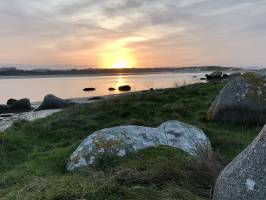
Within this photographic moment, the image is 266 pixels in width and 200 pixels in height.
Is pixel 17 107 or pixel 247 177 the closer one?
pixel 247 177

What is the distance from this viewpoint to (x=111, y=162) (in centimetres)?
709

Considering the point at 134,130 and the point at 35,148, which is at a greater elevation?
the point at 134,130

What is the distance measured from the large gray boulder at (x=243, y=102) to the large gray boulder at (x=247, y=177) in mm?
7862

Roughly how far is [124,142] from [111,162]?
21.2 inches

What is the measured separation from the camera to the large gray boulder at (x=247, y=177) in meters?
4.37

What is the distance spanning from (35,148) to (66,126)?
2.53m

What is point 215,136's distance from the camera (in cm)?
1003

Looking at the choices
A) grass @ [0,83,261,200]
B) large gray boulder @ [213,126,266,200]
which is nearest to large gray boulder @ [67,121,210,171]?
grass @ [0,83,261,200]

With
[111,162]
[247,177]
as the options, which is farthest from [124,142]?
[247,177]

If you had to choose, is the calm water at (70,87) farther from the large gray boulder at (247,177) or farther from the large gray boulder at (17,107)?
the large gray boulder at (247,177)

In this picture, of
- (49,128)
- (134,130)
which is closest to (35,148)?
(49,128)

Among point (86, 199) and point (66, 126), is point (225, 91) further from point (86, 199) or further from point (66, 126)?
point (86, 199)

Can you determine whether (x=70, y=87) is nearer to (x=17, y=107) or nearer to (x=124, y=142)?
(x=17, y=107)

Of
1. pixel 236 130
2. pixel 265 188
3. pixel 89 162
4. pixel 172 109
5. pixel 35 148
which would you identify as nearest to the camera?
pixel 265 188
